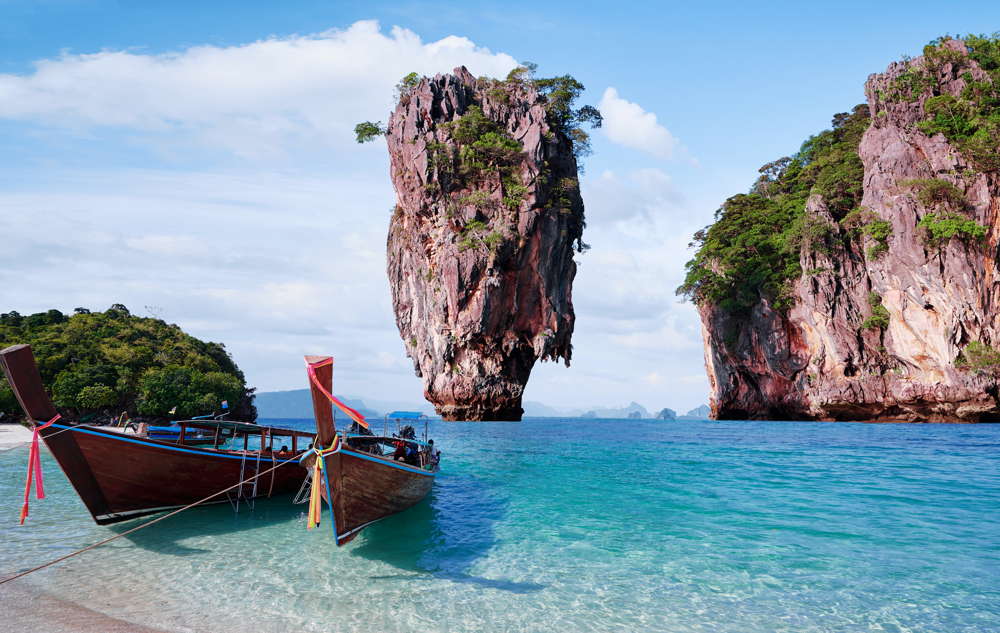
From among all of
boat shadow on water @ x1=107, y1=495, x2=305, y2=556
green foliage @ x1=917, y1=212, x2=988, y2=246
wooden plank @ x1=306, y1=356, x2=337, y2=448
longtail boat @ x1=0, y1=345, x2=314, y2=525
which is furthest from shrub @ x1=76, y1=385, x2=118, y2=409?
green foliage @ x1=917, y1=212, x2=988, y2=246

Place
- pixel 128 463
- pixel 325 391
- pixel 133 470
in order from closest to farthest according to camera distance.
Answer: pixel 325 391 < pixel 128 463 < pixel 133 470

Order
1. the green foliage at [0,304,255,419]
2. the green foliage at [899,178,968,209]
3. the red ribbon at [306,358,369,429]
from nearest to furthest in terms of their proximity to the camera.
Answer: the red ribbon at [306,358,369,429], the green foliage at [899,178,968,209], the green foliage at [0,304,255,419]

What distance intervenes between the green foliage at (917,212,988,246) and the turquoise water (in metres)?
26.3

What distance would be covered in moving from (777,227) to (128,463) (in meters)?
53.9

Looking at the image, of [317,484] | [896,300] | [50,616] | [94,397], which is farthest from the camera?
[94,397]

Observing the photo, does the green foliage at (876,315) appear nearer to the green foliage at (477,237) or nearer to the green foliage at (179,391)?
the green foliage at (477,237)

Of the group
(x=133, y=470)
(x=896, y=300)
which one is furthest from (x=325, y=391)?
(x=896, y=300)

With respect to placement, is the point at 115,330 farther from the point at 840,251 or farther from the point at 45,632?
the point at 840,251

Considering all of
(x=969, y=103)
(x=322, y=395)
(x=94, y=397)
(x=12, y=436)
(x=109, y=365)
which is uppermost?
(x=969, y=103)

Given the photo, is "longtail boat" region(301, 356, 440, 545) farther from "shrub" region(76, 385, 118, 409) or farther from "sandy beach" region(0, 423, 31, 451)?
"shrub" region(76, 385, 118, 409)

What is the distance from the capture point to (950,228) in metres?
34.9

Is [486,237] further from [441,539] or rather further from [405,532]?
[441,539]

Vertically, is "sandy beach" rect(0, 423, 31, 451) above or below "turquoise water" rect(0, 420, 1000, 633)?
below

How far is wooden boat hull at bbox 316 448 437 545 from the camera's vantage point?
876cm
